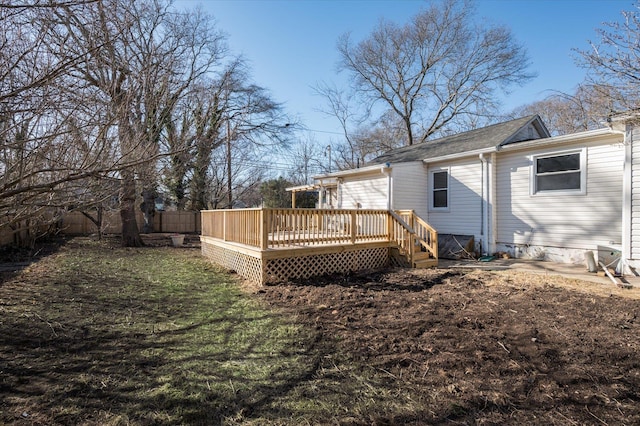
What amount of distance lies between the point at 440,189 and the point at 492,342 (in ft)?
25.7

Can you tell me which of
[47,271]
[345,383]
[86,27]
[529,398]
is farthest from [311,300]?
[47,271]

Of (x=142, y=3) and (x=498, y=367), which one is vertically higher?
(x=142, y=3)

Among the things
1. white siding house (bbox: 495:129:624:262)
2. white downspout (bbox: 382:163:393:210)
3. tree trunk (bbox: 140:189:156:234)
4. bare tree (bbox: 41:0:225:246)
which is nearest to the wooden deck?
white downspout (bbox: 382:163:393:210)

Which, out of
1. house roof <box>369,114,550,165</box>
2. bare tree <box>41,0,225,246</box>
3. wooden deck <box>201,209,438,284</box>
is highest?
house roof <box>369,114,550,165</box>

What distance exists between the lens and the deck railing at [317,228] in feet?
21.6

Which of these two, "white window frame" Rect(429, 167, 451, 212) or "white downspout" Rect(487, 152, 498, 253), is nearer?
"white downspout" Rect(487, 152, 498, 253)

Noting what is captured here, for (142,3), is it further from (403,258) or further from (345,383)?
(403,258)

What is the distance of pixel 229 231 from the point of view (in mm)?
8109

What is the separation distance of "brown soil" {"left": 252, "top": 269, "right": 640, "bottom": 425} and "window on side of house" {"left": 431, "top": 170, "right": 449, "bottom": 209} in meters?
4.66

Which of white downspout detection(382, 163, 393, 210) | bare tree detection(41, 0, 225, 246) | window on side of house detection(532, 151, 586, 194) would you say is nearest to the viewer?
bare tree detection(41, 0, 225, 246)

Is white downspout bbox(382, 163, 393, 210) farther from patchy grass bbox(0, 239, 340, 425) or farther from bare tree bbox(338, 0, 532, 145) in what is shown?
bare tree bbox(338, 0, 532, 145)

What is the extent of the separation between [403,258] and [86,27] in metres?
7.20

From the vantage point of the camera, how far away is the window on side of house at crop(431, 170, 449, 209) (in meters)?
10.5

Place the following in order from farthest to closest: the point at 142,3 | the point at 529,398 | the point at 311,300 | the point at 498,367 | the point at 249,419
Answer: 1. the point at 311,300
2. the point at 142,3
3. the point at 498,367
4. the point at 529,398
5. the point at 249,419
